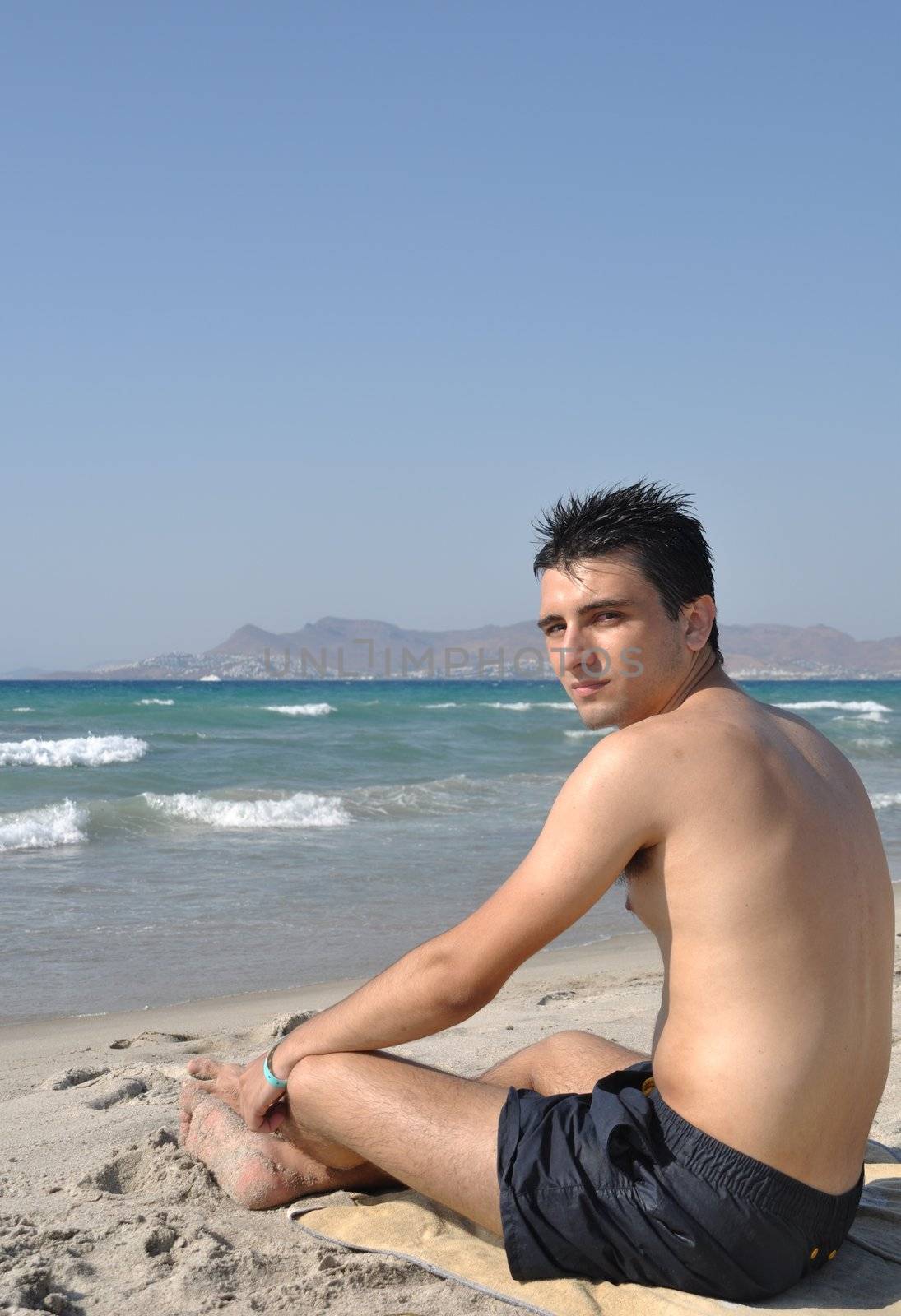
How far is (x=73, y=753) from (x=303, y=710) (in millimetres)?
14164

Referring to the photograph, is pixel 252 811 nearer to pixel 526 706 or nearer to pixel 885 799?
pixel 885 799

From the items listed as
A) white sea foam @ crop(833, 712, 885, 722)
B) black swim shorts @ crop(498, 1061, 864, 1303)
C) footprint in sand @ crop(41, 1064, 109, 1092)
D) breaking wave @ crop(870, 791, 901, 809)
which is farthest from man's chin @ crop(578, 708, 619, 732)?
white sea foam @ crop(833, 712, 885, 722)

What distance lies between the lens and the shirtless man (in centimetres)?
215

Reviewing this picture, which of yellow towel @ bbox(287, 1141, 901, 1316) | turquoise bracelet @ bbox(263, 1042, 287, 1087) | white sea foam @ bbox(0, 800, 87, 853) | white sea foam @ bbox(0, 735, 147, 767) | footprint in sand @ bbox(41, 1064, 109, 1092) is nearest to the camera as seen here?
yellow towel @ bbox(287, 1141, 901, 1316)

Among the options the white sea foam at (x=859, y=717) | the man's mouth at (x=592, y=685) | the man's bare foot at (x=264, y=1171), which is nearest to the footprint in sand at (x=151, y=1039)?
the man's bare foot at (x=264, y=1171)

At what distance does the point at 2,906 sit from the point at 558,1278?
604 cm

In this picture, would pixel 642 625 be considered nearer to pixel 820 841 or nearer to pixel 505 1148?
pixel 820 841

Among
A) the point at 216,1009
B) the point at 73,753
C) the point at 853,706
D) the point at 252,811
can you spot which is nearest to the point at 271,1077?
the point at 216,1009

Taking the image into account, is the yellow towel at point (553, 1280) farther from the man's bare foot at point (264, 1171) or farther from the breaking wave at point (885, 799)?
the breaking wave at point (885, 799)

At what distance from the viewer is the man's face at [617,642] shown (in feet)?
8.08

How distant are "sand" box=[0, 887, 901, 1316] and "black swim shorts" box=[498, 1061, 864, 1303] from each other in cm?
21

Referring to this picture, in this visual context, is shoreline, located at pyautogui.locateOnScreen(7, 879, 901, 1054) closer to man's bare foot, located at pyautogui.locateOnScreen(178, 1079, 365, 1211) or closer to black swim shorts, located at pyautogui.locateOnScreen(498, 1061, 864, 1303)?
man's bare foot, located at pyautogui.locateOnScreen(178, 1079, 365, 1211)

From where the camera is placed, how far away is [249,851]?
1012 centimetres

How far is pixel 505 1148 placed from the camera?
7.95ft
